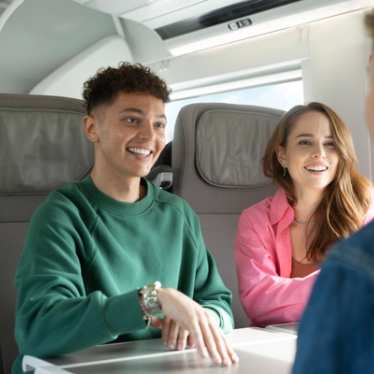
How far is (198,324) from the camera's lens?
140 cm

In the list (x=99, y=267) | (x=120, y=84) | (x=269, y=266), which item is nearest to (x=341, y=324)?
(x=99, y=267)

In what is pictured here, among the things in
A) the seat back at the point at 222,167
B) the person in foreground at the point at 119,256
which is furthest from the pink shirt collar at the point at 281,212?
the person in foreground at the point at 119,256

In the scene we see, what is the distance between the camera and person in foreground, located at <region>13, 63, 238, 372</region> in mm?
1421

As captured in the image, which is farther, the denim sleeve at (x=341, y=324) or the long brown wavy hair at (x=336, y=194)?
the long brown wavy hair at (x=336, y=194)

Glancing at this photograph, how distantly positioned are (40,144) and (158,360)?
1.01 metres

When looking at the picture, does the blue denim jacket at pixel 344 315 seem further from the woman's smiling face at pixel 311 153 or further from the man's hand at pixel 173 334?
the woman's smiling face at pixel 311 153

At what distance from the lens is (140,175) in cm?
185

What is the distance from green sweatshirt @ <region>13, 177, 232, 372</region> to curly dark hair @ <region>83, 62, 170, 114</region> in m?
0.27

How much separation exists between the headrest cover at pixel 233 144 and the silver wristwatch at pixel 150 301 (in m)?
1.19

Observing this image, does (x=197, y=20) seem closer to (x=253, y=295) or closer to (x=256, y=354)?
(x=253, y=295)

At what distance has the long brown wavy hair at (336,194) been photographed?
2326mm

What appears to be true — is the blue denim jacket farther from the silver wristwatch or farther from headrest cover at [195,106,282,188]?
headrest cover at [195,106,282,188]

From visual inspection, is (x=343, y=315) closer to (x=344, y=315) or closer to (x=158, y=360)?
(x=344, y=315)

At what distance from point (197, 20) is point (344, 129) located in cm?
156
